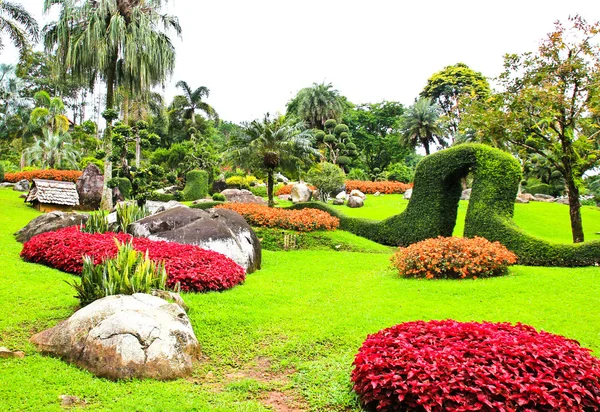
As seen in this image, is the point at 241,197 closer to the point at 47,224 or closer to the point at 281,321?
the point at 47,224

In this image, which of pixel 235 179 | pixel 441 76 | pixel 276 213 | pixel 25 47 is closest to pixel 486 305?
pixel 276 213

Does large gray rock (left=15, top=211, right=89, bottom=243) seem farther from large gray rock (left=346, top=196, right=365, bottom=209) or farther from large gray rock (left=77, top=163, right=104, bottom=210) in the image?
large gray rock (left=346, top=196, right=365, bottom=209)

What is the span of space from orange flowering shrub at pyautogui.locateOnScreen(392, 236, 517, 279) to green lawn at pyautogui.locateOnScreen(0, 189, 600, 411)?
0.40 metres

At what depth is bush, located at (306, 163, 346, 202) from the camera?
97.8 feet

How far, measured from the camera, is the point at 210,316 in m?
7.05

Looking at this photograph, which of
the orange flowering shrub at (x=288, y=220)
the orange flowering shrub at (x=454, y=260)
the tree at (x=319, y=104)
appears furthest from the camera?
the tree at (x=319, y=104)

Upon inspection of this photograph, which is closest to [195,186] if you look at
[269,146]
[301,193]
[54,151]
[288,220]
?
[301,193]

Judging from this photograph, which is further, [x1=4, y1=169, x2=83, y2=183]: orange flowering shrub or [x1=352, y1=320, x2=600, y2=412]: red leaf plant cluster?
[x1=4, y1=169, x2=83, y2=183]: orange flowering shrub

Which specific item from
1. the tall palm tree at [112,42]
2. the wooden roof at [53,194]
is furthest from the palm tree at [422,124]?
the wooden roof at [53,194]

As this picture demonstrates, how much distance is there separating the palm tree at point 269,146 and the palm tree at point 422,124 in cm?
2445

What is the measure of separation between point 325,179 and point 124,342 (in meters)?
25.2

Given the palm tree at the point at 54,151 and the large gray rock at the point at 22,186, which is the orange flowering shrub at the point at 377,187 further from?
the palm tree at the point at 54,151

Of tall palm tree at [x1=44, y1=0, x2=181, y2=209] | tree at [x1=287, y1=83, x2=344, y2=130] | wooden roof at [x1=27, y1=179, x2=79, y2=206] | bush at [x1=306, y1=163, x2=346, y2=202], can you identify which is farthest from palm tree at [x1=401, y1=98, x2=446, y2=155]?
wooden roof at [x1=27, y1=179, x2=79, y2=206]

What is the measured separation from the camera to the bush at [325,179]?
97.8 feet
